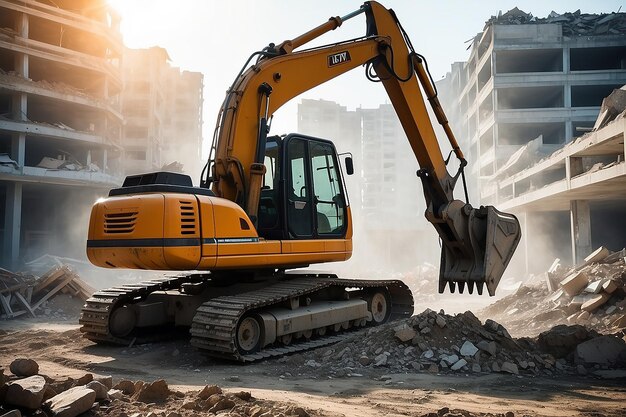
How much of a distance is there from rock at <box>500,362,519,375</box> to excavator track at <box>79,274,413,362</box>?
2.43 m

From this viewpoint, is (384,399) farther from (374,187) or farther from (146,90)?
(374,187)

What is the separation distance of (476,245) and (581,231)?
15.5m

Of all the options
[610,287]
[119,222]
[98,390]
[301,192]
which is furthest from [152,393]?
[610,287]

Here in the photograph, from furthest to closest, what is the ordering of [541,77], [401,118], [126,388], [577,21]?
[577,21] < [541,77] < [401,118] < [126,388]

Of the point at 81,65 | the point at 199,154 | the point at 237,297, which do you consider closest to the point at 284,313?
the point at 237,297

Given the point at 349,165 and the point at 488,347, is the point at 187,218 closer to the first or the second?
the point at 349,165

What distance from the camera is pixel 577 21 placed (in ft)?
123

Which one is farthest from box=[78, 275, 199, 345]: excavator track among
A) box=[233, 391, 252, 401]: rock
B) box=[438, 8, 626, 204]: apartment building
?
box=[438, 8, 626, 204]: apartment building

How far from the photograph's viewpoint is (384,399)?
512cm

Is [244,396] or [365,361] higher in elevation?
[244,396]

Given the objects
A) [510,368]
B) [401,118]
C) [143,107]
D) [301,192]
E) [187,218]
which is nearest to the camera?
[187,218]

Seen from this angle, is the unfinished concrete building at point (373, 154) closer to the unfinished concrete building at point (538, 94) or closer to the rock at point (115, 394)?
the unfinished concrete building at point (538, 94)

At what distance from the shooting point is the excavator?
641 centimetres

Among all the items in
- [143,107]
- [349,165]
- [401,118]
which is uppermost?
[143,107]
